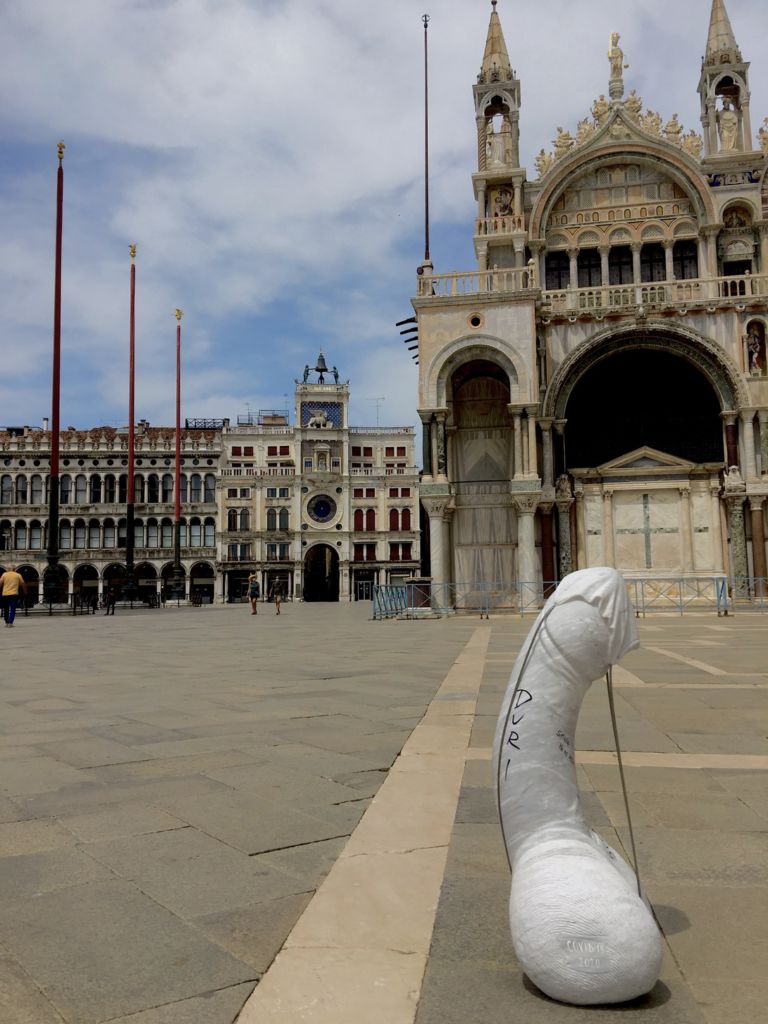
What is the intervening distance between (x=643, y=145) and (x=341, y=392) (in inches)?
1721

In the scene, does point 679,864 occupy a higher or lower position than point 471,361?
lower

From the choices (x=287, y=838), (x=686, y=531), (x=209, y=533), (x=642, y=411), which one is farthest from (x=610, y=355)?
(x=209, y=533)

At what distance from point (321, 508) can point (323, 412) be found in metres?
8.03

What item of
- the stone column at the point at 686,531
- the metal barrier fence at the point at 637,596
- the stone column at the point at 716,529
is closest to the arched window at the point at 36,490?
the metal barrier fence at the point at 637,596

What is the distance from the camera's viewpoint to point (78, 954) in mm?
2643

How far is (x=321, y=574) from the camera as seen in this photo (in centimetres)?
7031

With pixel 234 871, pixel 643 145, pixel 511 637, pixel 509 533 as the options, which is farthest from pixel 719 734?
pixel 643 145

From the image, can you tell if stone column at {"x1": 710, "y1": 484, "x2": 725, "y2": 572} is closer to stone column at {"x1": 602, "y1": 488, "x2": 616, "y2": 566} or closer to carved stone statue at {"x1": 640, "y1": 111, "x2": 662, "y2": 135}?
stone column at {"x1": 602, "y1": 488, "x2": 616, "y2": 566}

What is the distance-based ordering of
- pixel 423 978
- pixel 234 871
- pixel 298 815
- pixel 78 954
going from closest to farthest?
1. pixel 423 978
2. pixel 78 954
3. pixel 234 871
4. pixel 298 815

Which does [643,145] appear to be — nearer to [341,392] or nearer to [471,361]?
[471,361]

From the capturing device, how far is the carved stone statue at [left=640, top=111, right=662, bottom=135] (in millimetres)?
28438

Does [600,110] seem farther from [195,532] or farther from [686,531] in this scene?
[195,532]

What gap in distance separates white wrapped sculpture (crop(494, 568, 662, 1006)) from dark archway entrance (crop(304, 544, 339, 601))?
66.1 meters

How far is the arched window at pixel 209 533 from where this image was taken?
227ft
